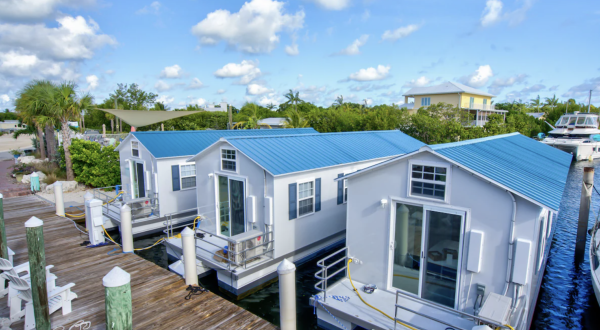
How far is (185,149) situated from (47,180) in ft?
44.1

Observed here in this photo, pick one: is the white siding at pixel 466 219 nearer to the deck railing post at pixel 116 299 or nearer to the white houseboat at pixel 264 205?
the white houseboat at pixel 264 205

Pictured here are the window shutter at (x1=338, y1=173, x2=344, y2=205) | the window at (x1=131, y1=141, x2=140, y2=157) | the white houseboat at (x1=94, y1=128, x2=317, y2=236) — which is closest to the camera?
the window shutter at (x1=338, y1=173, x2=344, y2=205)

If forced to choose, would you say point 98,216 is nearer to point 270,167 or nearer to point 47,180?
point 270,167

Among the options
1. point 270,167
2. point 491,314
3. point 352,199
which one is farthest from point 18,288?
point 491,314

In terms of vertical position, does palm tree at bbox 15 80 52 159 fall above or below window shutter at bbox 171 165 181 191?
above

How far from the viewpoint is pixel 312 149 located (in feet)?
41.2

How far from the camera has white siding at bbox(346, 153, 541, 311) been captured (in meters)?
6.27

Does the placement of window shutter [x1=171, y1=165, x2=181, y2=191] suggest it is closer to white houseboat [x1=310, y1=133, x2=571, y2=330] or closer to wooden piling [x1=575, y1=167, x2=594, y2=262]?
white houseboat [x1=310, y1=133, x2=571, y2=330]

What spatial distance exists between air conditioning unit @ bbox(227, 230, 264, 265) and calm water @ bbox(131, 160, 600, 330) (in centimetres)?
111

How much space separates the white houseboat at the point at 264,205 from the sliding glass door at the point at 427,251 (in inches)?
147

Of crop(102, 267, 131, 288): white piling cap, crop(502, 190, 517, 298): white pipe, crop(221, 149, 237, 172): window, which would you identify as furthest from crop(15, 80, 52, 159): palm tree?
crop(502, 190, 517, 298): white pipe

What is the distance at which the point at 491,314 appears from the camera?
18.6 feet

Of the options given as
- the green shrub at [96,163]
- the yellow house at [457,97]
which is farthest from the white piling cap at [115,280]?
the yellow house at [457,97]

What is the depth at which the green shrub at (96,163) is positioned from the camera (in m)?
21.1
